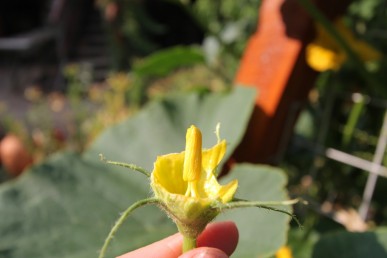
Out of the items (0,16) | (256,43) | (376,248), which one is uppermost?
(256,43)

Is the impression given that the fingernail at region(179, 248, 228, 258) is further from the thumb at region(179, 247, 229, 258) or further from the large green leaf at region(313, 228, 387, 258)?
the large green leaf at region(313, 228, 387, 258)

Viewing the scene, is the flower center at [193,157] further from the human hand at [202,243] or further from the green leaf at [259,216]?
the green leaf at [259,216]

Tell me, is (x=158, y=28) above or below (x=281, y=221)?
below

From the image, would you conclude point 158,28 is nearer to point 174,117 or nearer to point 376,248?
point 174,117

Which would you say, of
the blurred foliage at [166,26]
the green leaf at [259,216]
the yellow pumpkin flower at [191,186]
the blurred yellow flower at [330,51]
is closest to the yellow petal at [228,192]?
the yellow pumpkin flower at [191,186]

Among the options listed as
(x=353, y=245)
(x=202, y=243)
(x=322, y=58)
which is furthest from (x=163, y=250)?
(x=322, y=58)

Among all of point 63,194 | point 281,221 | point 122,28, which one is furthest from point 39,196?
point 122,28

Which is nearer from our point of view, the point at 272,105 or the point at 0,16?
the point at 272,105
